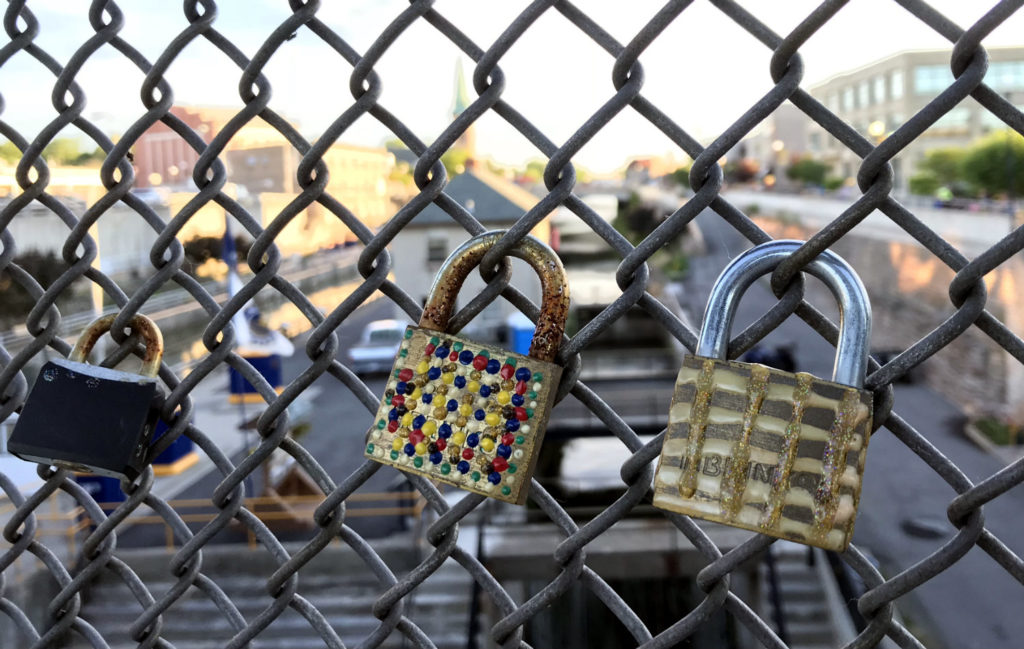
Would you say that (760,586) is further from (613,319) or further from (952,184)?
(613,319)

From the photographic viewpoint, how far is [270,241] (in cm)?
93

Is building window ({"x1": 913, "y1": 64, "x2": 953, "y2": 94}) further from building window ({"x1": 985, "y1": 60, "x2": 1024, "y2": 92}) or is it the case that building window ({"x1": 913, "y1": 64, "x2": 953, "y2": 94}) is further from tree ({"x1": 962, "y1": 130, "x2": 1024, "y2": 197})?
tree ({"x1": 962, "y1": 130, "x2": 1024, "y2": 197})

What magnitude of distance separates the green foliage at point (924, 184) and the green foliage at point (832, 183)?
11 cm

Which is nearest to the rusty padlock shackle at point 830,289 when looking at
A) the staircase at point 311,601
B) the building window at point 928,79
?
the building window at point 928,79

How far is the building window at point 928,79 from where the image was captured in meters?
0.83

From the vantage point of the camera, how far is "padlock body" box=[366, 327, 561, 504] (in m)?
0.75

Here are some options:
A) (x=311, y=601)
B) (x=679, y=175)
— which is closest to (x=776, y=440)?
(x=679, y=175)

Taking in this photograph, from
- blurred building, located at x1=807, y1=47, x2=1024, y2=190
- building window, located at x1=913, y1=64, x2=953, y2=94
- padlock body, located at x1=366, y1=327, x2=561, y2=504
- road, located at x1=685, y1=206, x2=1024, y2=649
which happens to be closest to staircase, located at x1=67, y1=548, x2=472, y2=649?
road, located at x1=685, y1=206, x2=1024, y2=649

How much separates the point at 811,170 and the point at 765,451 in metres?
0.84

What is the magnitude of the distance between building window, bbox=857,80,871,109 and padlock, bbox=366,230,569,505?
59 cm

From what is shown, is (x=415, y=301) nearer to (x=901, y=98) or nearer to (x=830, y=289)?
(x=830, y=289)

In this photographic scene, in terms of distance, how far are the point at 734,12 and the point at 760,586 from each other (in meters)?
6.16

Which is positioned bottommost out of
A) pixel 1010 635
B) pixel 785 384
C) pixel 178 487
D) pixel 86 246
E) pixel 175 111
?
pixel 1010 635

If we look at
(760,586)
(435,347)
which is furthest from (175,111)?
(760,586)
